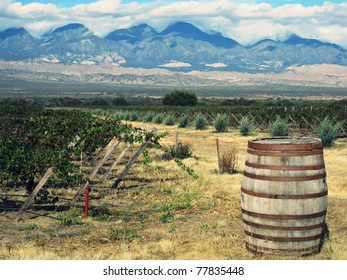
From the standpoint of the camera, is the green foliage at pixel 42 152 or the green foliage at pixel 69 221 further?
the green foliage at pixel 42 152

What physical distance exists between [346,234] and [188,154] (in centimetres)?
1276

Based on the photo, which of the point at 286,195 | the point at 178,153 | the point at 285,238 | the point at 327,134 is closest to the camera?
the point at 286,195

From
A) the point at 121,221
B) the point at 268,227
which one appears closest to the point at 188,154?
the point at 121,221

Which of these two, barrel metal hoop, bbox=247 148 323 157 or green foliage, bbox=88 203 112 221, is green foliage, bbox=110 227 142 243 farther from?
barrel metal hoop, bbox=247 148 323 157

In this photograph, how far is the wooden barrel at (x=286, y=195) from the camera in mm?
8023

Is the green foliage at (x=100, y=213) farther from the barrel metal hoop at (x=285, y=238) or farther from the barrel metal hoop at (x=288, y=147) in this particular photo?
the barrel metal hoop at (x=288, y=147)

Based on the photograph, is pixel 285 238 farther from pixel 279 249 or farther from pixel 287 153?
pixel 287 153

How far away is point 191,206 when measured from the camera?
40.7 feet

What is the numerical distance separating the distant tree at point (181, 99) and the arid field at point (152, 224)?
7205 centimetres

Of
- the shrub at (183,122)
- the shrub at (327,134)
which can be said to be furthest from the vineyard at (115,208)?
the shrub at (183,122)

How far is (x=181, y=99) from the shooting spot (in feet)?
293

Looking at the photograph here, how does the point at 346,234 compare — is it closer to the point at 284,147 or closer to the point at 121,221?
the point at 284,147

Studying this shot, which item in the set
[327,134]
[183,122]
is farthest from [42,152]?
[183,122]

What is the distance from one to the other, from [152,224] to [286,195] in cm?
367
